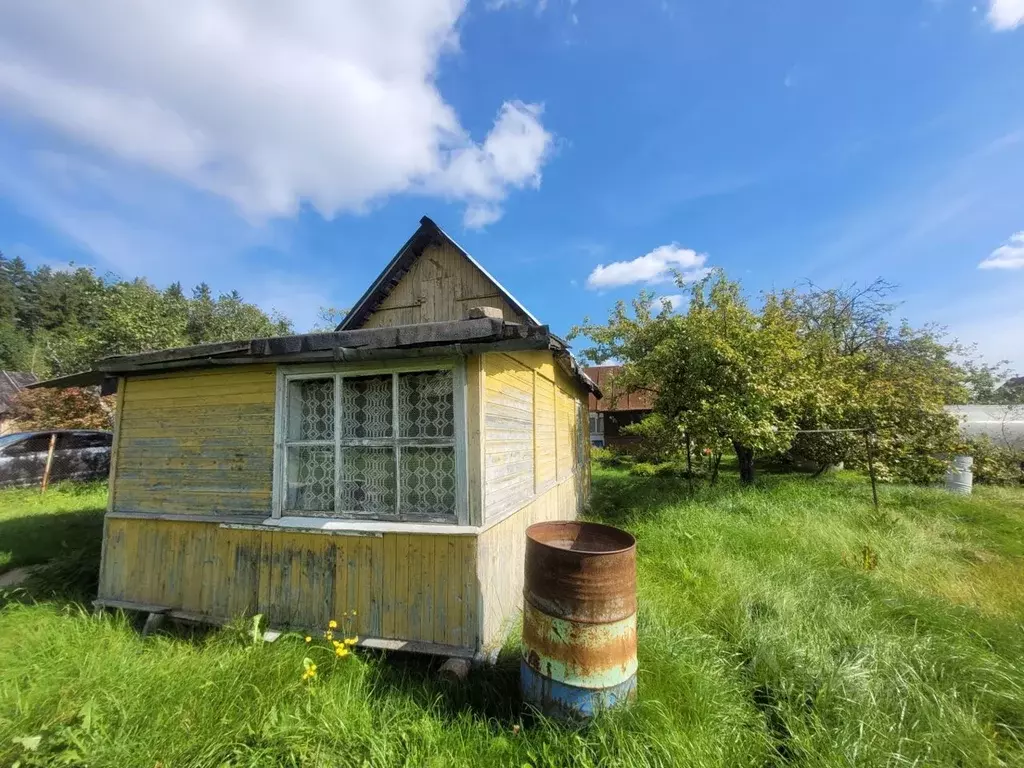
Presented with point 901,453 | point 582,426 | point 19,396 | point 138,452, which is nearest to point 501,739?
point 138,452

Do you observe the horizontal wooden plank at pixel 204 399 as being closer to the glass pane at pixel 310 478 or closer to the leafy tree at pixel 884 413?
the glass pane at pixel 310 478

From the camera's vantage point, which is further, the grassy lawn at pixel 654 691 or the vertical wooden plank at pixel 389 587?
the vertical wooden plank at pixel 389 587

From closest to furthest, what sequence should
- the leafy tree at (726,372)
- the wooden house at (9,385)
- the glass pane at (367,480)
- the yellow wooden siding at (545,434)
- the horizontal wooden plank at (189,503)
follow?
the glass pane at (367,480), the horizontal wooden plank at (189,503), the yellow wooden siding at (545,434), the leafy tree at (726,372), the wooden house at (9,385)

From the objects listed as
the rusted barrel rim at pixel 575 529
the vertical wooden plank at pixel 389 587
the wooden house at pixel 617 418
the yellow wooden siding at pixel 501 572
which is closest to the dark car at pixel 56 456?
the vertical wooden plank at pixel 389 587

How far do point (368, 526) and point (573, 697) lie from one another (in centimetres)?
219

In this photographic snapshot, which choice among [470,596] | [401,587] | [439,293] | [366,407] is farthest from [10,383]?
[470,596]

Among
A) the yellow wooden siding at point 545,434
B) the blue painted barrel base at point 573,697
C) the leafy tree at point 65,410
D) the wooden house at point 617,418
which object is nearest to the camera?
the blue painted barrel base at point 573,697

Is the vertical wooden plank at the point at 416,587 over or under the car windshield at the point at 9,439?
under

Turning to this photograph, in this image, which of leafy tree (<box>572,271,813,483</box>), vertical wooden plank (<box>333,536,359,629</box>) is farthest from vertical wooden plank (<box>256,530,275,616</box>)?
leafy tree (<box>572,271,813,483</box>)

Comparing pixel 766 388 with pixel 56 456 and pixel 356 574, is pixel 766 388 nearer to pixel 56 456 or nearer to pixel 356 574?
pixel 356 574

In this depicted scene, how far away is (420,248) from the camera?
11.3 metres

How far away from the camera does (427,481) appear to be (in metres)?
3.93

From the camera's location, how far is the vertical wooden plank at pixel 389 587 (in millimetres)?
3736

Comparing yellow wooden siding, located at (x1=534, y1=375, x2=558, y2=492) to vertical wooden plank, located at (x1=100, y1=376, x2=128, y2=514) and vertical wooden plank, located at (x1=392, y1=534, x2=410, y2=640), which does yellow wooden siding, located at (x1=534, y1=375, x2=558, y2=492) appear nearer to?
vertical wooden plank, located at (x1=392, y1=534, x2=410, y2=640)
